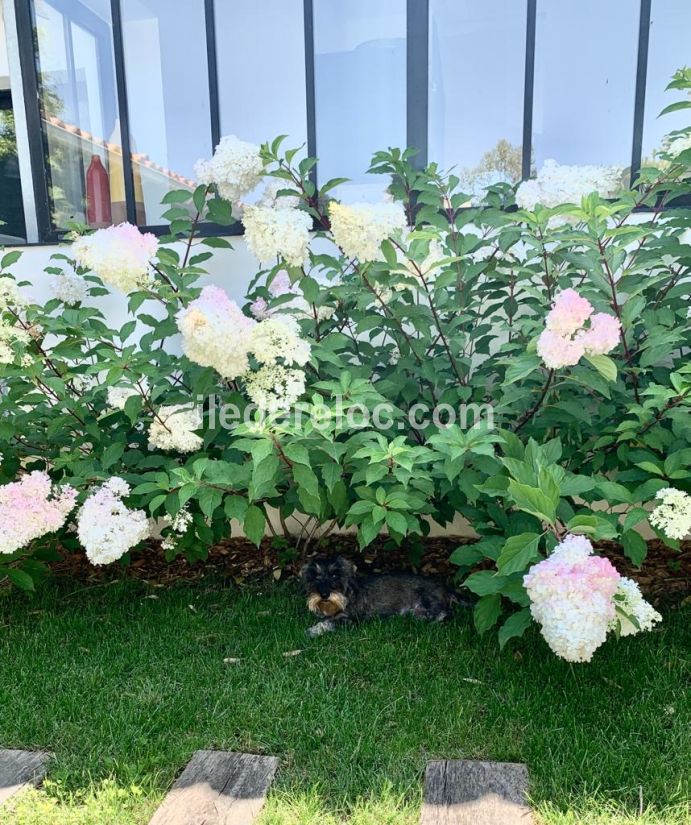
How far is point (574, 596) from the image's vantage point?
170cm

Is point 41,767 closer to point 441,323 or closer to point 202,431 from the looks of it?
point 202,431

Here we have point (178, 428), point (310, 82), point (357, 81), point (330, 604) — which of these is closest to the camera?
point (178, 428)

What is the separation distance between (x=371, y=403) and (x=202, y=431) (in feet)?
2.42

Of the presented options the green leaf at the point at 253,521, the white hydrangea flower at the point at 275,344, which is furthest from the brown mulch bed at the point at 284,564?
the white hydrangea flower at the point at 275,344

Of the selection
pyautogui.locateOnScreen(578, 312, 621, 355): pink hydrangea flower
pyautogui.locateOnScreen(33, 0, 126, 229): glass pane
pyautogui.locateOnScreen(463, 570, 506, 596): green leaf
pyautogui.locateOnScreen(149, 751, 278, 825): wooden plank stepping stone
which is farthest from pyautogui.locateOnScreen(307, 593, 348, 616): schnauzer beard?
pyautogui.locateOnScreen(33, 0, 126, 229): glass pane

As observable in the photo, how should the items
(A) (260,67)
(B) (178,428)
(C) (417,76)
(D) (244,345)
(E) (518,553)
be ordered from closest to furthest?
(E) (518,553) < (D) (244,345) < (B) (178,428) < (C) (417,76) < (A) (260,67)

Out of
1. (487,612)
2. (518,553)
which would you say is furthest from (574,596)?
(487,612)

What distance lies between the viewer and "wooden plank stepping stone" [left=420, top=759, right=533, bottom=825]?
160cm

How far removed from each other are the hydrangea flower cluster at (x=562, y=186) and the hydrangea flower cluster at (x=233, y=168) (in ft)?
3.53

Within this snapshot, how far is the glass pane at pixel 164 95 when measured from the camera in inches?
149

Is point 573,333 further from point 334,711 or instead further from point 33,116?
point 33,116

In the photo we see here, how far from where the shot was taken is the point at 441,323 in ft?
8.54

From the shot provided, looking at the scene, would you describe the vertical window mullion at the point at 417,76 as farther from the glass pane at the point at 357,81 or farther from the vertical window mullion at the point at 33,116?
the vertical window mullion at the point at 33,116

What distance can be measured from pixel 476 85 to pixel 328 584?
10.4ft
